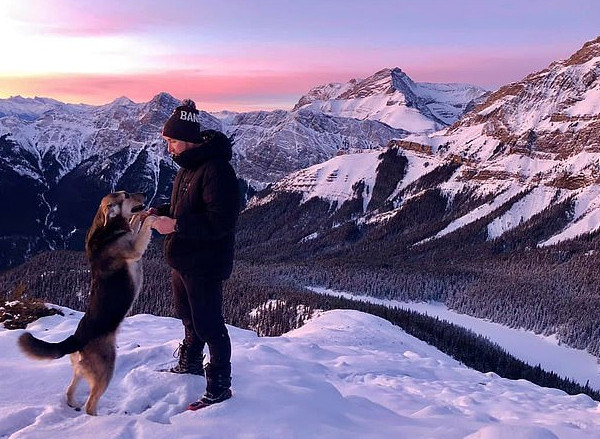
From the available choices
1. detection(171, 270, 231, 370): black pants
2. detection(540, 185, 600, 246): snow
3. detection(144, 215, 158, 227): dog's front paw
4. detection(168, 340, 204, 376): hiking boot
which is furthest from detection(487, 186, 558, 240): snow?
detection(144, 215, 158, 227): dog's front paw

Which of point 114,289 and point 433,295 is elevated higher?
point 114,289

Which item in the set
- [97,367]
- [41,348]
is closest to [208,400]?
[97,367]

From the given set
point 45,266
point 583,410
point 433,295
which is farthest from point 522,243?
point 583,410

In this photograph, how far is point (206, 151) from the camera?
25.5ft

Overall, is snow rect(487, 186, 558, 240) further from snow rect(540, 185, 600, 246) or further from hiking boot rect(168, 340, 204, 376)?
hiking boot rect(168, 340, 204, 376)

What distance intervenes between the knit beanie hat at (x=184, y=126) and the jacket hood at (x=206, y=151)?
0.45ft

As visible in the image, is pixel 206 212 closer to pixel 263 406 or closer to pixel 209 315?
pixel 209 315

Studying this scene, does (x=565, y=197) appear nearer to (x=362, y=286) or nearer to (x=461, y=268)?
(x=461, y=268)

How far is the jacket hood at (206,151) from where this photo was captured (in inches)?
307

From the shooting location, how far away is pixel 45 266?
467ft

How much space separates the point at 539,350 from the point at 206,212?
9398 cm

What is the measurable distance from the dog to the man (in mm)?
418

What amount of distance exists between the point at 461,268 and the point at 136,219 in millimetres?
150371

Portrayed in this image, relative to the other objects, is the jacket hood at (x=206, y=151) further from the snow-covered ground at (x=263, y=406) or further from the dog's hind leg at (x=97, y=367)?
the snow-covered ground at (x=263, y=406)
